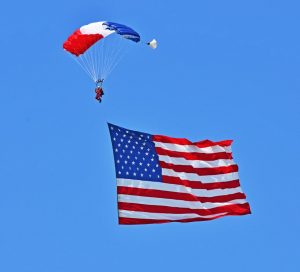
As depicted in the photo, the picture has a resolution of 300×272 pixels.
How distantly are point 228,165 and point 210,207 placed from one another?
8.93 ft

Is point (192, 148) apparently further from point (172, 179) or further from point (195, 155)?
point (172, 179)

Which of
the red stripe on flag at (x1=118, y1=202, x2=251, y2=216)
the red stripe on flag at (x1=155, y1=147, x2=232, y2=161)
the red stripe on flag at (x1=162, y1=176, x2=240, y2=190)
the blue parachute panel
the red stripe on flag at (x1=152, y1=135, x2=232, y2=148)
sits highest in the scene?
the blue parachute panel

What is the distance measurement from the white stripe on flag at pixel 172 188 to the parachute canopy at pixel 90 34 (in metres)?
7.02

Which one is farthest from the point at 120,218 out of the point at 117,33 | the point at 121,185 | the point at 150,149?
the point at 117,33

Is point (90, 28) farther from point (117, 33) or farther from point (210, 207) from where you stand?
point (210, 207)

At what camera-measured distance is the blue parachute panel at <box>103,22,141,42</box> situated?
48219 millimetres

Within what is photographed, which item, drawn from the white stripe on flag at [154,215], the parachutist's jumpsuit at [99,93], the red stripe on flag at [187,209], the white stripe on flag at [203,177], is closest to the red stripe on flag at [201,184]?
the white stripe on flag at [203,177]

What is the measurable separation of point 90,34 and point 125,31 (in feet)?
7.33

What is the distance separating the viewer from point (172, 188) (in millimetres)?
49094

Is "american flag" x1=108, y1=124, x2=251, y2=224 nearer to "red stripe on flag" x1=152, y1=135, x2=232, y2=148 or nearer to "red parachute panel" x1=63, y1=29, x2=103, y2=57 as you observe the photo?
"red stripe on flag" x1=152, y1=135, x2=232, y2=148

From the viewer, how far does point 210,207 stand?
4950cm

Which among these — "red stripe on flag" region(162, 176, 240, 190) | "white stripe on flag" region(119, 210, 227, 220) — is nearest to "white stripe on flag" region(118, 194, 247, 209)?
"white stripe on flag" region(119, 210, 227, 220)

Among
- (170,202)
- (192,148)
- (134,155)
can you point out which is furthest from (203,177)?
(134,155)

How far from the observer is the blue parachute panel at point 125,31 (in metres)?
48.2
